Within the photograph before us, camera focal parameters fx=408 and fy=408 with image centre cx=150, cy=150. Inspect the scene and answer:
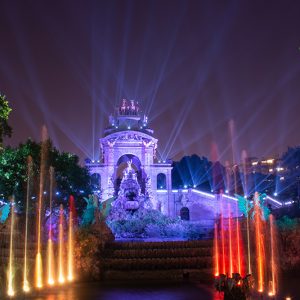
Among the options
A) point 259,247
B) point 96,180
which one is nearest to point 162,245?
point 259,247

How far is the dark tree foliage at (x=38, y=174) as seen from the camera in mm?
41094

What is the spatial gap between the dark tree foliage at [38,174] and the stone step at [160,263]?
19.9 metres

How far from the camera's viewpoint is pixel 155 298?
639 inches

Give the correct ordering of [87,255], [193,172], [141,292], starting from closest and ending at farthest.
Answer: [141,292], [87,255], [193,172]

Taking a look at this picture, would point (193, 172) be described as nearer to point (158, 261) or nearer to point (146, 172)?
point (146, 172)

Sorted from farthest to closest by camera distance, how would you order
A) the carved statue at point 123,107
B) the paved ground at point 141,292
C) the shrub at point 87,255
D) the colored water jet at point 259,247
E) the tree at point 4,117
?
the carved statue at point 123,107 → the tree at point 4,117 → the shrub at point 87,255 → the colored water jet at point 259,247 → the paved ground at point 141,292

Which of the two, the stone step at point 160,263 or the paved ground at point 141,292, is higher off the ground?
the stone step at point 160,263

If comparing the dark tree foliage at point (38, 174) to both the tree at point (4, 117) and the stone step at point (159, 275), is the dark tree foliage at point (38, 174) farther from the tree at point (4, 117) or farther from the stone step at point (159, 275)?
the stone step at point (159, 275)

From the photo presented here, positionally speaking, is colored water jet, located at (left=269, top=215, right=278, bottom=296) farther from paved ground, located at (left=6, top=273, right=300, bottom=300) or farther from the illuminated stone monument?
the illuminated stone monument

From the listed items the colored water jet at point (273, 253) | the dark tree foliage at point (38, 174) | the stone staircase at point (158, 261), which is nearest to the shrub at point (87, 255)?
the stone staircase at point (158, 261)

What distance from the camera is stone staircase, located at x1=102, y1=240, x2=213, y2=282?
22.3 metres

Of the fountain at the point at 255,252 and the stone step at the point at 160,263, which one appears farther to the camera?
the stone step at the point at 160,263

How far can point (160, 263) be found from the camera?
76.3 feet

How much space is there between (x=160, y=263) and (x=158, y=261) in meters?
0.16
